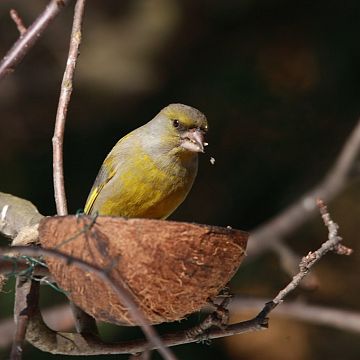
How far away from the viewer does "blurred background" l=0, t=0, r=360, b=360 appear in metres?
7.45

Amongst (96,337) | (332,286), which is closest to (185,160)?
(96,337)

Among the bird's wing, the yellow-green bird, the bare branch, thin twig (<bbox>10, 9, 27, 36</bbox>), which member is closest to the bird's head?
the yellow-green bird

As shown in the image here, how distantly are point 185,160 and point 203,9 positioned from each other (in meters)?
4.15

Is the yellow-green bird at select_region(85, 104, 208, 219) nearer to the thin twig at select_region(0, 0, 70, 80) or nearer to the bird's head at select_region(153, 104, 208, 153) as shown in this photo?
the bird's head at select_region(153, 104, 208, 153)

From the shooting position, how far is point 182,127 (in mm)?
4383

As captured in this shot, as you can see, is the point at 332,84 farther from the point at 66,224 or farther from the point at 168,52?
the point at 66,224

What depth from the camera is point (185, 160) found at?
439cm

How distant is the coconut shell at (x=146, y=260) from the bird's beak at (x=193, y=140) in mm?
1213

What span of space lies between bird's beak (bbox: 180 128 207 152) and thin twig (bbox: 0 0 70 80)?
3.01ft

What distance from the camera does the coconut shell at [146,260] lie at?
2.88m

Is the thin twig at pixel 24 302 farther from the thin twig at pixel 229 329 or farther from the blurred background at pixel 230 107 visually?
the blurred background at pixel 230 107

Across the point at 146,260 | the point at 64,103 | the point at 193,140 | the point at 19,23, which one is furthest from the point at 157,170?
the point at 146,260

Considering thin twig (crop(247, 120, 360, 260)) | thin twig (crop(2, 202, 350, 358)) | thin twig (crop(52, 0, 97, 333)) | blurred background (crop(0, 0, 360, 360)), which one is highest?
blurred background (crop(0, 0, 360, 360))

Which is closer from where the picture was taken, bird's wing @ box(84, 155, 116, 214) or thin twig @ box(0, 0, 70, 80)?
thin twig @ box(0, 0, 70, 80)
